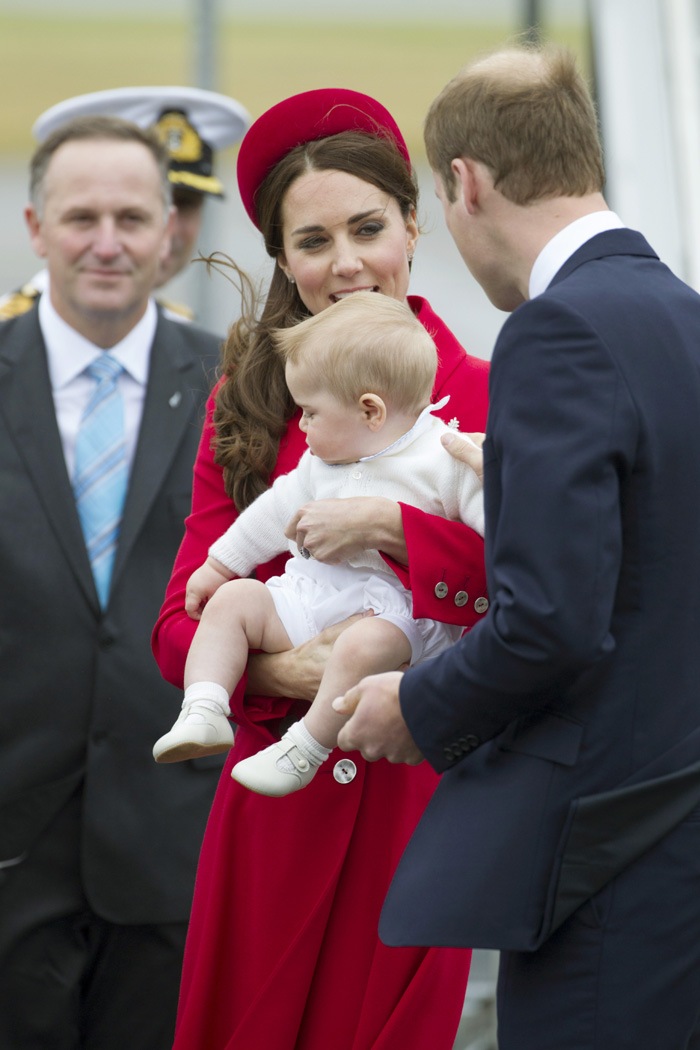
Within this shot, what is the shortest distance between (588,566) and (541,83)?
67 cm

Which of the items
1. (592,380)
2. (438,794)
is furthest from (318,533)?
(592,380)

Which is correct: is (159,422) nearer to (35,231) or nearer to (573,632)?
(35,231)

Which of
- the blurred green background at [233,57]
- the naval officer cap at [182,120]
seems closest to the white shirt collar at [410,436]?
the naval officer cap at [182,120]

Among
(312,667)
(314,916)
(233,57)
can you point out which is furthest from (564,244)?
(233,57)

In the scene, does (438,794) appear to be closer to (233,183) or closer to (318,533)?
(318,533)

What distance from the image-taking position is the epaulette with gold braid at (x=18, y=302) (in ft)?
14.6

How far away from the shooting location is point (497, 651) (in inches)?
68.7

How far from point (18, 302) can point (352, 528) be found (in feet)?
8.84

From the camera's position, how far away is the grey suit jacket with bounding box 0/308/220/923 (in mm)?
3404

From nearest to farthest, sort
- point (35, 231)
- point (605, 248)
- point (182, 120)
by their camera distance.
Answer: point (605, 248) → point (35, 231) → point (182, 120)

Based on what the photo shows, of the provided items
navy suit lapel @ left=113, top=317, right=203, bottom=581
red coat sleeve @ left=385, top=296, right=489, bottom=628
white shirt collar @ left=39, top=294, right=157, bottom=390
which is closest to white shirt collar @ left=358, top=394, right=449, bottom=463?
red coat sleeve @ left=385, top=296, right=489, bottom=628

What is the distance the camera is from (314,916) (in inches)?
89.4

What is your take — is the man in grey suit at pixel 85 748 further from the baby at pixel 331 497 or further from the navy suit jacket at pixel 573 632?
the navy suit jacket at pixel 573 632

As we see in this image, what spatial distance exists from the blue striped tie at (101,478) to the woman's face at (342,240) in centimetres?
121
